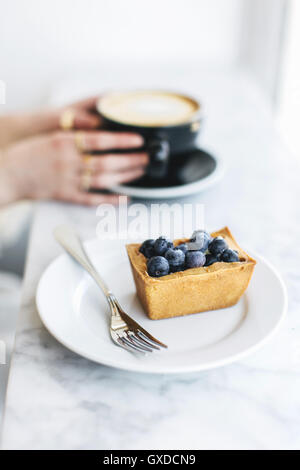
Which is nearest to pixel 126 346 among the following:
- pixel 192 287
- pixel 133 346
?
pixel 133 346

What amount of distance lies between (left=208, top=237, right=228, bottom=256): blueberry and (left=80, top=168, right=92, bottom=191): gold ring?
0.46 meters

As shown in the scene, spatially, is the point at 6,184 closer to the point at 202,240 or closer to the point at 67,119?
the point at 67,119

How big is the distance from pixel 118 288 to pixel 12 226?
3.06 ft

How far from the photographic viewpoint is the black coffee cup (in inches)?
39.9

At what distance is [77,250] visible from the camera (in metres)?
0.78

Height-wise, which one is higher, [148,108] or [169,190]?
[148,108]

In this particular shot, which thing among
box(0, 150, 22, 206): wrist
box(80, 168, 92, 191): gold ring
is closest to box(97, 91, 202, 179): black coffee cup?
box(80, 168, 92, 191): gold ring

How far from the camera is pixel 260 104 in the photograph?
1632mm

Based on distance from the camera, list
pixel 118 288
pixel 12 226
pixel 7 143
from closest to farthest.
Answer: pixel 118 288 < pixel 7 143 < pixel 12 226

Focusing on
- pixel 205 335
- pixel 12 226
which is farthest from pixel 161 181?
pixel 12 226

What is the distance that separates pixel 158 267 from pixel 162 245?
0.11 ft

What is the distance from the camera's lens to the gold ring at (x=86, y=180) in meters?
1.06

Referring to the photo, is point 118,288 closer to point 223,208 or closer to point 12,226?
point 223,208

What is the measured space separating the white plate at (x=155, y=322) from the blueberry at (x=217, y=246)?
8 centimetres
